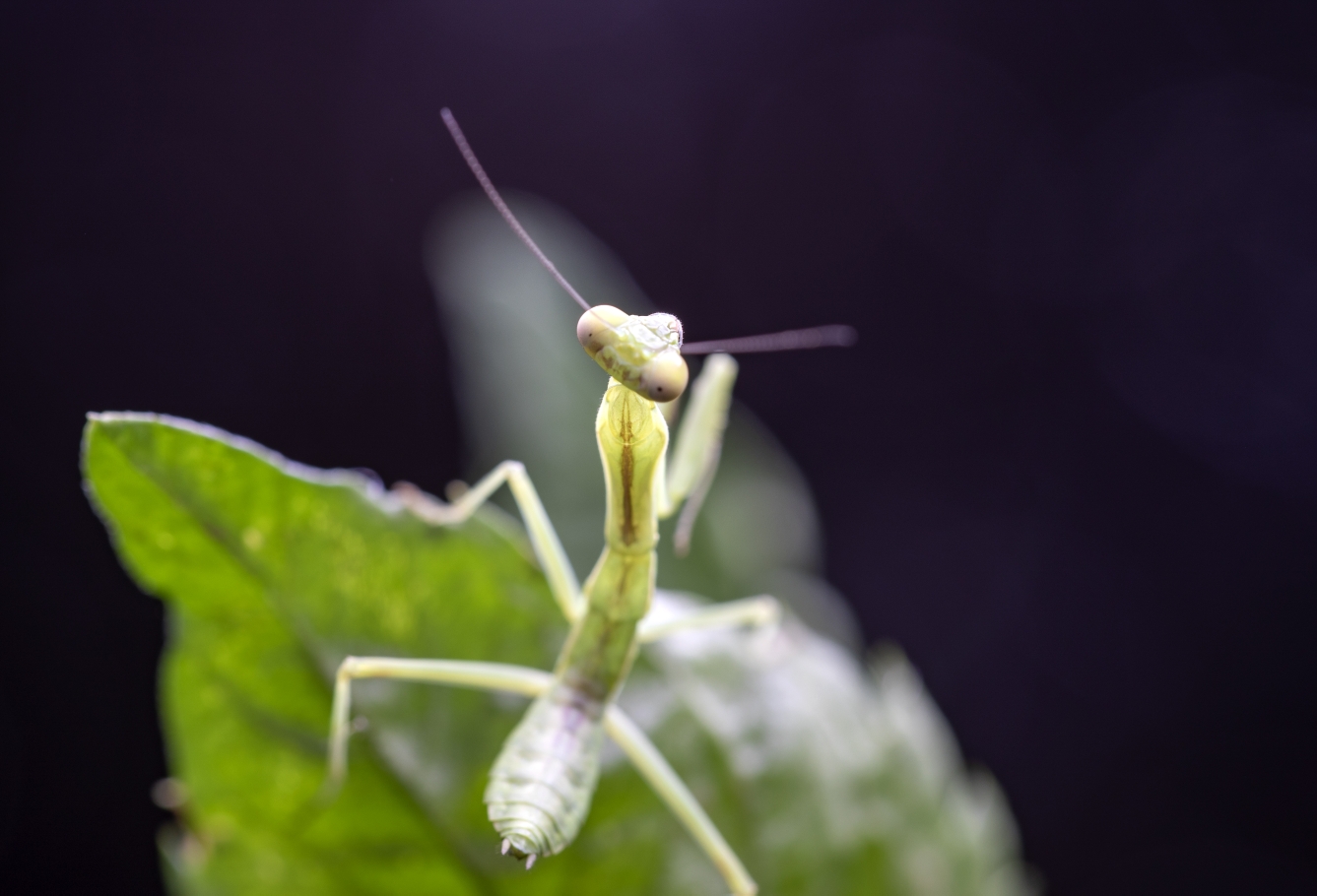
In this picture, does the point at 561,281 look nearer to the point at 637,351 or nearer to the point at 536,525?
the point at 637,351

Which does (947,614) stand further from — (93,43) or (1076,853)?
(93,43)

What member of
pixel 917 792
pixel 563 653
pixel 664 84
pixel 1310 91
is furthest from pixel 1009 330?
pixel 563 653

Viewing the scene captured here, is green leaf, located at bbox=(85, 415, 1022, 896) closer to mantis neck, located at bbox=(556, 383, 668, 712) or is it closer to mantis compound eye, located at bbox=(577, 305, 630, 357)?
mantis neck, located at bbox=(556, 383, 668, 712)

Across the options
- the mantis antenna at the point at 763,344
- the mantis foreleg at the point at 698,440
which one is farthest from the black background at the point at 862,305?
the mantis antenna at the point at 763,344

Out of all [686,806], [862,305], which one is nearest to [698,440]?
[686,806]

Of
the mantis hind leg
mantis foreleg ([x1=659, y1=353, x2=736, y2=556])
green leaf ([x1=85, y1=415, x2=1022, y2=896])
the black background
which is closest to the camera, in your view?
green leaf ([x1=85, y1=415, x2=1022, y2=896])

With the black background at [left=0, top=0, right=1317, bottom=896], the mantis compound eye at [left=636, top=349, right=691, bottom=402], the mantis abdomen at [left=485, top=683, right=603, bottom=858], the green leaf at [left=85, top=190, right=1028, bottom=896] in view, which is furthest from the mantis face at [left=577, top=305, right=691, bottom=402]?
the black background at [left=0, top=0, right=1317, bottom=896]
